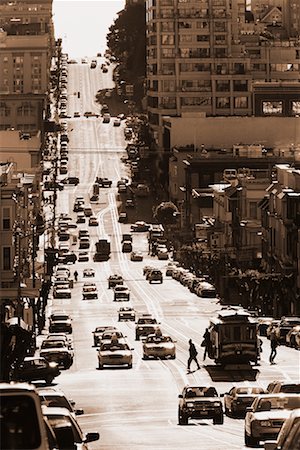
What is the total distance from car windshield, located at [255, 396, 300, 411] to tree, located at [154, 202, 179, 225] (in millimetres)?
121693

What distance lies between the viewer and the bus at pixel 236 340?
50062mm

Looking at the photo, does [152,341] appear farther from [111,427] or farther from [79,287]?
[79,287]

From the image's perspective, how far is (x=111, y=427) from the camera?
32.0m

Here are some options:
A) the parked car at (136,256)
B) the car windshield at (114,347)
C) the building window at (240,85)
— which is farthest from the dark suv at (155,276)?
the building window at (240,85)

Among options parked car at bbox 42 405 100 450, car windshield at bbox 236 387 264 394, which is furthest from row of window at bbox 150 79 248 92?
parked car at bbox 42 405 100 450

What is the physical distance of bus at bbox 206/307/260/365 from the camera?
50.1 meters

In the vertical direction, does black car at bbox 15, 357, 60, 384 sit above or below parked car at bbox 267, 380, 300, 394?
below

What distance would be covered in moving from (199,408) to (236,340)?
17064mm

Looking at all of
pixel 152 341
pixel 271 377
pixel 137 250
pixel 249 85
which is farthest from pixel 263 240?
pixel 249 85

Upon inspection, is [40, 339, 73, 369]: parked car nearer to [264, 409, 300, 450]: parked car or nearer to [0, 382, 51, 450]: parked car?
[264, 409, 300, 450]: parked car

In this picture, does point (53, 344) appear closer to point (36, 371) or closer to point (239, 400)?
point (36, 371)

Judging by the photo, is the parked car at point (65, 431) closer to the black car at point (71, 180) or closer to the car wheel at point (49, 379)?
the car wheel at point (49, 379)

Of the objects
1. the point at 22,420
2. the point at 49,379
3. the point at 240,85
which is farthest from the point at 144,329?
the point at 240,85

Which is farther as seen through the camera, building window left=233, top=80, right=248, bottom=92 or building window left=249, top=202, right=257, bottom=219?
building window left=233, top=80, right=248, bottom=92
